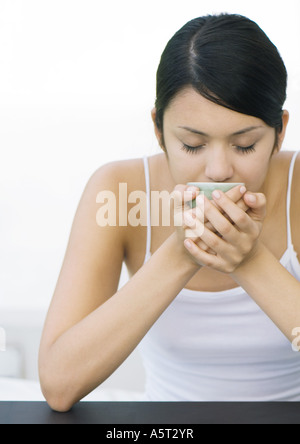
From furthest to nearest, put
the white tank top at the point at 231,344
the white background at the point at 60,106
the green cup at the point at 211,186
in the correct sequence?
1. the white background at the point at 60,106
2. the white tank top at the point at 231,344
3. the green cup at the point at 211,186

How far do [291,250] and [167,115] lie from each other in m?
0.37

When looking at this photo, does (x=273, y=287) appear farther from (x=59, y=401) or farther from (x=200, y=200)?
(x=59, y=401)

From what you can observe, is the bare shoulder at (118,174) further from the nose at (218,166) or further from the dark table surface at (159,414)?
the dark table surface at (159,414)

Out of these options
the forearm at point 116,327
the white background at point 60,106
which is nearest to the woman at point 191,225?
the forearm at point 116,327

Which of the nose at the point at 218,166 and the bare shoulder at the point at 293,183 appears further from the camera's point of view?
the bare shoulder at the point at 293,183

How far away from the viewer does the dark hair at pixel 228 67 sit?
0.85m

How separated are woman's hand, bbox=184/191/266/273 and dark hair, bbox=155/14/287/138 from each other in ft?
0.46

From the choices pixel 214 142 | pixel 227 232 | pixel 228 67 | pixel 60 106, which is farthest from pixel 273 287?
pixel 60 106

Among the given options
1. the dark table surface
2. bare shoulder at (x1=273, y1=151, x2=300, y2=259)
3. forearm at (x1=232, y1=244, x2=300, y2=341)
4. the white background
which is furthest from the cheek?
the white background

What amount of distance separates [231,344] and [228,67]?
53 cm

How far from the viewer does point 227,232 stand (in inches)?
32.8

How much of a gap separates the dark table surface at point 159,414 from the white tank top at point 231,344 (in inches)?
15.1

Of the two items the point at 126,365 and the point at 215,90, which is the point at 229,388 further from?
the point at 126,365

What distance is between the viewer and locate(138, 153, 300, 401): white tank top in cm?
109
